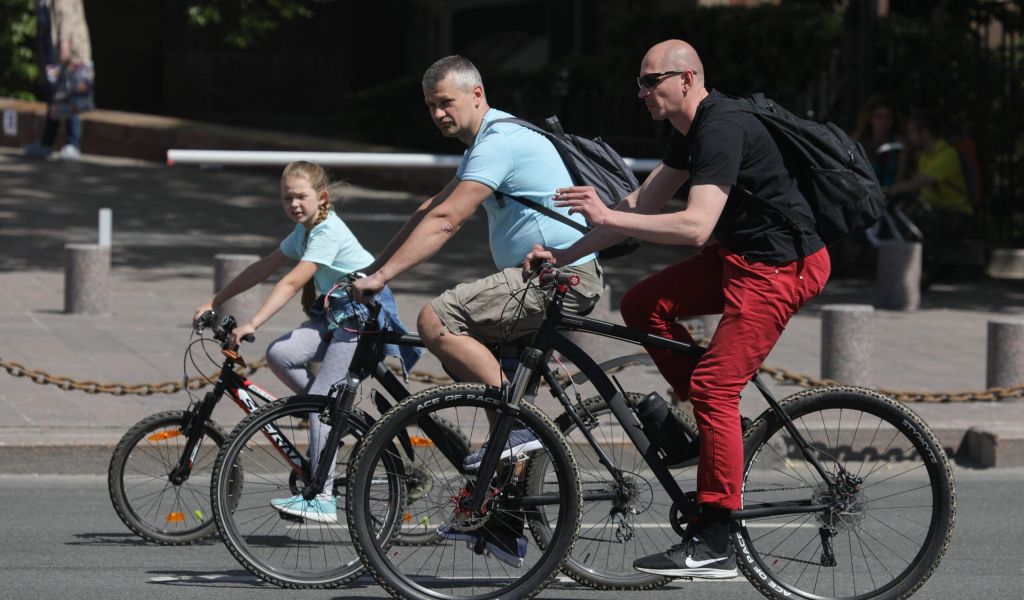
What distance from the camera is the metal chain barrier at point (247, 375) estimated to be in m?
8.19

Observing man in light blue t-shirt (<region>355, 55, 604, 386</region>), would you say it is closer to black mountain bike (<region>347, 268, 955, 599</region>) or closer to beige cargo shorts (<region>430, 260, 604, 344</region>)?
beige cargo shorts (<region>430, 260, 604, 344</region>)

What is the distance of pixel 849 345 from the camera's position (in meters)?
9.62

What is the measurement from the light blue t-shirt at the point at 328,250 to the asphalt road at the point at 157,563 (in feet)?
3.66

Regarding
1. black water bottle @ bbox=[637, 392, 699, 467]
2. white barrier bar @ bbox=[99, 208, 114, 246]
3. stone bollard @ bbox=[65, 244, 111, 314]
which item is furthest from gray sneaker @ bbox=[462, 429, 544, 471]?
white barrier bar @ bbox=[99, 208, 114, 246]

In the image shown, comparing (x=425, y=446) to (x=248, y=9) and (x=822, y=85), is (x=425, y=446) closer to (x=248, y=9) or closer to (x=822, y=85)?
(x=822, y=85)

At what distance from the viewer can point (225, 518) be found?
5609 mm

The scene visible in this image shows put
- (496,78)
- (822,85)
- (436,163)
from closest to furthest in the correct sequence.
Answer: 1. (436,163)
2. (822,85)
3. (496,78)

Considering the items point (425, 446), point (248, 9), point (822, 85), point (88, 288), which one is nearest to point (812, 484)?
point (425, 446)

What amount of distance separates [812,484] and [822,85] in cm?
1240

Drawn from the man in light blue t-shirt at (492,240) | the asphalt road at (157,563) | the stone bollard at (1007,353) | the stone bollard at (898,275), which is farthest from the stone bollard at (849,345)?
the man in light blue t-shirt at (492,240)

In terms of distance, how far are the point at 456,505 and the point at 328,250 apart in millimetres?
1388

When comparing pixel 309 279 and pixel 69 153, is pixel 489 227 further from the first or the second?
pixel 69 153

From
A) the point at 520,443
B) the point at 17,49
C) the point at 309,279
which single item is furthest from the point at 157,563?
the point at 17,49

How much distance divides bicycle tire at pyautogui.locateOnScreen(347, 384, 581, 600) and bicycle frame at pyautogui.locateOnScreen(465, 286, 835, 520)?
0.17 feet
